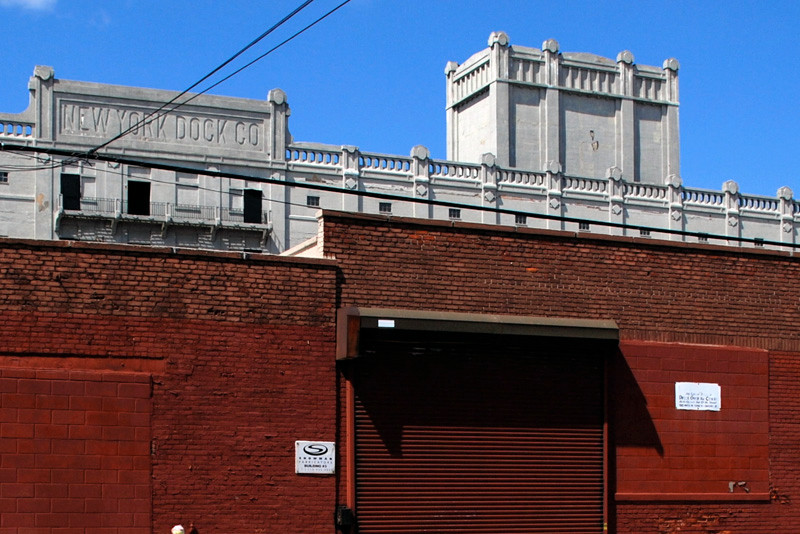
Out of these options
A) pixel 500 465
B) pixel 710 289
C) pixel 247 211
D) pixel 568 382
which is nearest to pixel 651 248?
pixel 710 289

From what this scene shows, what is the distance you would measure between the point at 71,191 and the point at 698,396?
3823cm

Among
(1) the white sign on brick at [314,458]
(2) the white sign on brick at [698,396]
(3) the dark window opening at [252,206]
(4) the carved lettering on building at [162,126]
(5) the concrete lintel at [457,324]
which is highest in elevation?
(4) the carved lettering on building at [162,126]

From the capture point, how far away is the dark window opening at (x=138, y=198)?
57.3 metres

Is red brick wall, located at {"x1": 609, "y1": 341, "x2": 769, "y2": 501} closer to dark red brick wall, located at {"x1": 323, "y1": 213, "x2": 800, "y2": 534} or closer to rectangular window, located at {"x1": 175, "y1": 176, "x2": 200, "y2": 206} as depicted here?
dark red brick wall, located at {"x1": 323, "y1": 213, "x2": 800, "y2": 534}

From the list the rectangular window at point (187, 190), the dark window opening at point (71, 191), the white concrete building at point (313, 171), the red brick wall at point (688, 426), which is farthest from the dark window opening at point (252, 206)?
the red brick wall at point (688, 426)

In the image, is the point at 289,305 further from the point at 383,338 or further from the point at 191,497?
the point at 191,497

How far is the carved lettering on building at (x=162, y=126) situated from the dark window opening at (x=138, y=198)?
2014mm

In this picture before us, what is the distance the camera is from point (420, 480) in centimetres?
2139

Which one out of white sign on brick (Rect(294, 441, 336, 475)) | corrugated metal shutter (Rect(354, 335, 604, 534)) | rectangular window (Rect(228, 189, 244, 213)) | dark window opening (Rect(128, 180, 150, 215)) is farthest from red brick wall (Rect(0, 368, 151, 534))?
rectangular window (Rect(228, 189, 244, 213))

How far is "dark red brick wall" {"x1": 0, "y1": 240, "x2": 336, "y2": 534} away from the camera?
19078mm

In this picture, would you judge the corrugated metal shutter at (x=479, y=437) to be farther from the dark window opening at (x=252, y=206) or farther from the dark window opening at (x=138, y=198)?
the dark window opening at (x=138, y=198)

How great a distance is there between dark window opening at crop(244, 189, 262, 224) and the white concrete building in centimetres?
7

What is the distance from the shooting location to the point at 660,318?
23656 millimetres

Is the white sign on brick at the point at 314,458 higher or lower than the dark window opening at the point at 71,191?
lower
